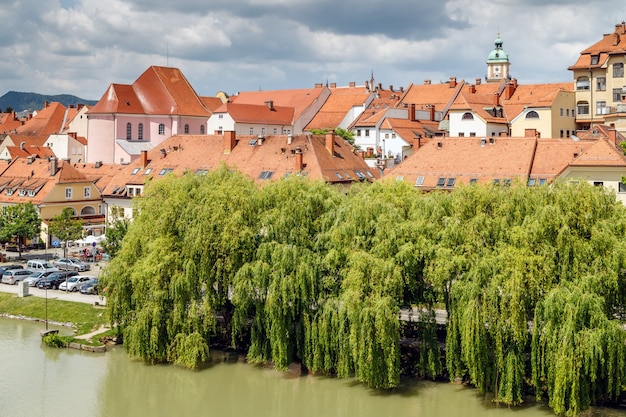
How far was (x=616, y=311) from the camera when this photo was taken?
27062 mm

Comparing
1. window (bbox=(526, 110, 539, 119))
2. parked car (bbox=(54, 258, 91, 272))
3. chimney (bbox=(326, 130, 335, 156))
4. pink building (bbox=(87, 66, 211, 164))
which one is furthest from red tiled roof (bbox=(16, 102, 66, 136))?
window (bbox=(526, 110, 539, 119))

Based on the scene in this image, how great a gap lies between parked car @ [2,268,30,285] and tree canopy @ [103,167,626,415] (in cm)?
1453

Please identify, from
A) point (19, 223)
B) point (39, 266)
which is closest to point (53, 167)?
point (19, 223)

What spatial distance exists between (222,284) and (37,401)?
8.24m

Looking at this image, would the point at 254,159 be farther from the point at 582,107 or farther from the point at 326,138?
the point at 582,107

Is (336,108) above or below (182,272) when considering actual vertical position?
above

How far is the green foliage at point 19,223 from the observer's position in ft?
176

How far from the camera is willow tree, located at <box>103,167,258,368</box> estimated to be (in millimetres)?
31969

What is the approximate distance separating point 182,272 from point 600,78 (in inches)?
2025

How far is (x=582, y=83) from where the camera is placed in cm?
7231

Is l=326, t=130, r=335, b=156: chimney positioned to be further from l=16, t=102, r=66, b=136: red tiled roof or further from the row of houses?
l=16, t=102, r=66, b=136: red tiled roof

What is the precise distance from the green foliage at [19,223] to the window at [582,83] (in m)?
48.0

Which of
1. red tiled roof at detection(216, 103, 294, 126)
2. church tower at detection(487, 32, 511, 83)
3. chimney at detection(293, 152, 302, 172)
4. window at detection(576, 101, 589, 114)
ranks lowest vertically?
chimney at detection(293, 152, 302, 172)

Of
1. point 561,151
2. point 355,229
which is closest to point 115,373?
point 355,229
